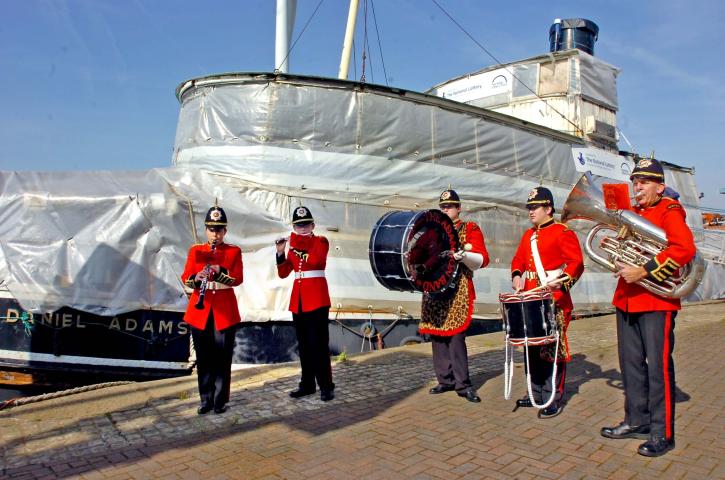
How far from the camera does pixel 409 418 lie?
5133 mm

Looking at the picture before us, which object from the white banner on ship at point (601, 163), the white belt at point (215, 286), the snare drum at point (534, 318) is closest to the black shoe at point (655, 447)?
the snare drum at point (534, 318)

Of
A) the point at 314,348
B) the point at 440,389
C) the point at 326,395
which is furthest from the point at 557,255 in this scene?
the point at 326,395

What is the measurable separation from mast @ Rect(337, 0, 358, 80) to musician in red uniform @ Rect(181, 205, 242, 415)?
7217 mm

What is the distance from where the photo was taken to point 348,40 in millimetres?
11891

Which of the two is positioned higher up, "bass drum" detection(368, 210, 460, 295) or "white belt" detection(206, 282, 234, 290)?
"bass drum" detection(368, 210, 460, 295)

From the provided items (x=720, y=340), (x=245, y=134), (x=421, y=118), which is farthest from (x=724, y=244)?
(x=245, y=134)

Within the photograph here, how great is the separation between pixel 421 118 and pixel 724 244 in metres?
12.8

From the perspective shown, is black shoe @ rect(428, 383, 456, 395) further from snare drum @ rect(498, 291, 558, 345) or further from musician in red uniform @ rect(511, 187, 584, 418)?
snare drum @ rect(498, 291, 558, 345)

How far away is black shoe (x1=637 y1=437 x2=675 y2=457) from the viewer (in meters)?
4.11

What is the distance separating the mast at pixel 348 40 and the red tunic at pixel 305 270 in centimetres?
676

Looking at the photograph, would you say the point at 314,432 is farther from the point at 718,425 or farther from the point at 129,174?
the point at 129,174

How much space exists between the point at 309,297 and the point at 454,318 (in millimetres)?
1531

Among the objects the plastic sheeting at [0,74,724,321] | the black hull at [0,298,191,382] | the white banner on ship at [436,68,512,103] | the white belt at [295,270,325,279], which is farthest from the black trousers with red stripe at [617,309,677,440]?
the white banner on ship at [436,68,512,103]

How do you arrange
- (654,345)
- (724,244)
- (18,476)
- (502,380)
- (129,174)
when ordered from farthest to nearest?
(724,244), (129,174), (502,380), (654,345), (18,476)
